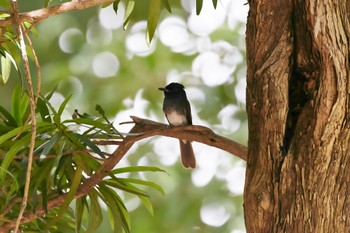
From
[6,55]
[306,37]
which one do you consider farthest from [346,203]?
[6,55]

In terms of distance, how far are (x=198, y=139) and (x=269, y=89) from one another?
0.56 m

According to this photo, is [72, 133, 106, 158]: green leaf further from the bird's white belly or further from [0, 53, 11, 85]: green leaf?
the bird's white belly

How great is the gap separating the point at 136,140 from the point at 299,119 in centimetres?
65

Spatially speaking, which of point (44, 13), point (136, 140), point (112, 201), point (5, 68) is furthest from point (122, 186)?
A: point (44, 13)

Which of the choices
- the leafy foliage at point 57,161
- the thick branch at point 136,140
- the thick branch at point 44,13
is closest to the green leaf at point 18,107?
the leafy foliage at point 57,161

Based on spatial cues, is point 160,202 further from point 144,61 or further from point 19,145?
point 19,145

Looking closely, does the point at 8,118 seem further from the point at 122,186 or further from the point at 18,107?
the point at 122,186

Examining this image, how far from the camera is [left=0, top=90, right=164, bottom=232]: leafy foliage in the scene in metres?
2.72

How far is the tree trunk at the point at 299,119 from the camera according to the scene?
227cm

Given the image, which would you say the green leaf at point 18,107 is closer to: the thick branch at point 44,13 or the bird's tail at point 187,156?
the thick branch at point 44,13

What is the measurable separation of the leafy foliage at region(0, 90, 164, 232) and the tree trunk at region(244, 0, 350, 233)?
564 millimetres

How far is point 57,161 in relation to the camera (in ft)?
8.91

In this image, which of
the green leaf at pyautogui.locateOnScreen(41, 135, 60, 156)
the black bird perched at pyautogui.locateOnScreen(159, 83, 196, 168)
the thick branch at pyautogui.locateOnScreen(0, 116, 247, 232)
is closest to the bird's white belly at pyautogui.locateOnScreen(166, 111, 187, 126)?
the black bird perched at pyautogui.locateOnScreen(159, 83, 196, 168)

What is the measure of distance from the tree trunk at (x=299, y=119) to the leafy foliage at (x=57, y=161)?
564mm
